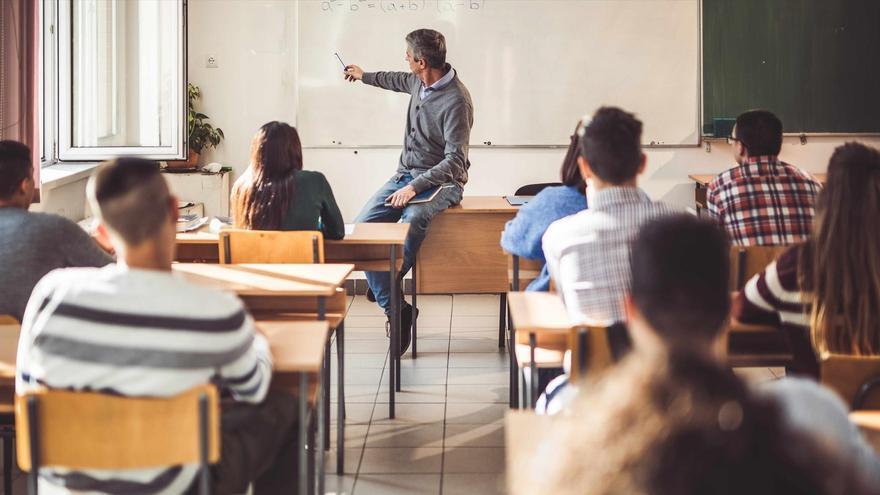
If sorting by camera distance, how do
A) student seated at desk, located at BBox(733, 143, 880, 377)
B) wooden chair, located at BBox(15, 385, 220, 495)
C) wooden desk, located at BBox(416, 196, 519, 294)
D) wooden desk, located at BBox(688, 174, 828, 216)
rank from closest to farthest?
wooden chair, located at BBox(15, 385, 220, 495) → student seated at desk, located at BBox(733, 143, 880, 377) → wooden desk, located at BBox(416, 196, 519, 294) → wooden desk, located at BBox(688, 174, 828, 216)

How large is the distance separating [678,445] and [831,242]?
1.79 metres

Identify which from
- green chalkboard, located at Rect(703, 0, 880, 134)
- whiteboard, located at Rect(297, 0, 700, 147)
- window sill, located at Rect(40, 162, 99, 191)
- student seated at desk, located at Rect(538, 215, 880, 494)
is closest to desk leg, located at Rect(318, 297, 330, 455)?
student seated at desk, located at Rect(538, 215, 880, 494)

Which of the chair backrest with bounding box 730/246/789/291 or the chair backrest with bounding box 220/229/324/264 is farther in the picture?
the chair backrest with bounding box 220/229/324/264

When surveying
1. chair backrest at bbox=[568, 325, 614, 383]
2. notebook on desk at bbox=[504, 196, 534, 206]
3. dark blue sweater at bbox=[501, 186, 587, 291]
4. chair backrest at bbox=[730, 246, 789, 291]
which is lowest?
chair backrest at bbox=[568, 325, 614, 383]

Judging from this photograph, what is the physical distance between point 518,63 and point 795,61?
182 centimetres

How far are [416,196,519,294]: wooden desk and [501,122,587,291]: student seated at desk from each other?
1.81 metres

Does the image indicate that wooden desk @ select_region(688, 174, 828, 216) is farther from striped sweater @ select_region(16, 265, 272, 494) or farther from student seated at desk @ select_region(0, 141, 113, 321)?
striped sweater @ select_region(16, 265, 272, 494)

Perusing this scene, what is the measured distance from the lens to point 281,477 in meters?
2.93

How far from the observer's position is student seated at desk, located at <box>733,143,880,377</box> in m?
2.74

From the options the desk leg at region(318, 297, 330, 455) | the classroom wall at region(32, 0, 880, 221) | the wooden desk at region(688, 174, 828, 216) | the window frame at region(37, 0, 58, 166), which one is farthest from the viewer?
the classroom wall at region(32, 0, 880, 221)

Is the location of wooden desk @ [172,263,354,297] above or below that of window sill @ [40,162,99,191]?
below

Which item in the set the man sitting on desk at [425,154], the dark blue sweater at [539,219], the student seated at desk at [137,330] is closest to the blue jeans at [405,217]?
the man sitting on desk at [425,154]

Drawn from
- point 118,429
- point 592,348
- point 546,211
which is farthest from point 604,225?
point 118,429

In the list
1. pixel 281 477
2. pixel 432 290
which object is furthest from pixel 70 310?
pixel 432 290
